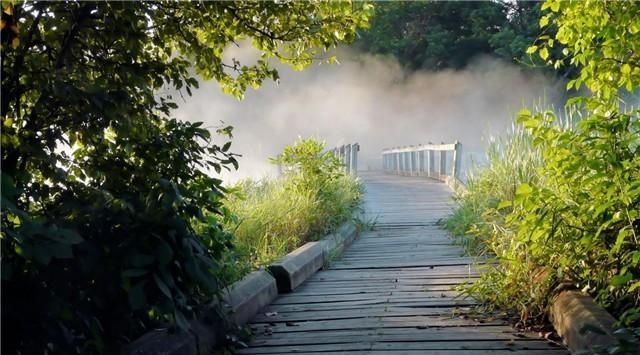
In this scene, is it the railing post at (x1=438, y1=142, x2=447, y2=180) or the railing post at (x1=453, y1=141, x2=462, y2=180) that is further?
the railing post at (x1=438, y1=142, x2=447, y2=180)

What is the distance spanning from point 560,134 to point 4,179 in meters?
2.94

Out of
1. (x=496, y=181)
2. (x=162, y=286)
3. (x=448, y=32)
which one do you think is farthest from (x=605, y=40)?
(x=448, y=32)

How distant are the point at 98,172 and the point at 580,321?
7.44ft

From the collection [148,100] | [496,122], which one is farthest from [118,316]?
[496,122]

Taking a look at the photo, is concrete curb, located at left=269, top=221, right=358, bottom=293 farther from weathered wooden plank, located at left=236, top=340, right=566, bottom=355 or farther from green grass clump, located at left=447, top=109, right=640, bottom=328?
weathered wooden plank, located at left=236, top=340, right=566, bottom=355

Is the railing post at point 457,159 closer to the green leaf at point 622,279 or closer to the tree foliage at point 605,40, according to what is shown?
the tree foliage at point 605,40

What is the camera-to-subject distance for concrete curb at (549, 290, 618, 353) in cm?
347

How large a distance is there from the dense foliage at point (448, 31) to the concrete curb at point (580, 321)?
24.3m

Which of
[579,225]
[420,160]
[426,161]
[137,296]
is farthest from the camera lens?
[420,160]

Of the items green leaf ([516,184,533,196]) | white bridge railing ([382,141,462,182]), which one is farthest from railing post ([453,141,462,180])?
green leaf ([516,184,533,196])

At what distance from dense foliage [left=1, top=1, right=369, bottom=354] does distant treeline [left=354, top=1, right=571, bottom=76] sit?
25.3 metres

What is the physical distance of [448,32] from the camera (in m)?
34.1

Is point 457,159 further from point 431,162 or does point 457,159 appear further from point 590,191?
point 590,191

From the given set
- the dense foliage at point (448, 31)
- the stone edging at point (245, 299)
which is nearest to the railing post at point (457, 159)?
the stone edging at point (245, 299)
